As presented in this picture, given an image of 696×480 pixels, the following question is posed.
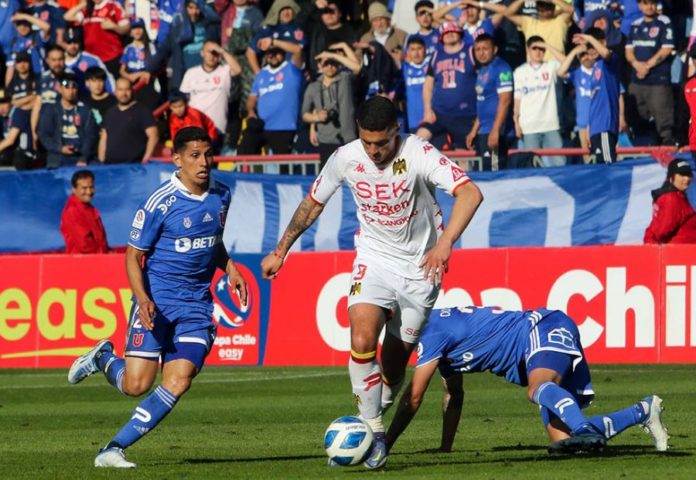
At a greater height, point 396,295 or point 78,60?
point 396,295

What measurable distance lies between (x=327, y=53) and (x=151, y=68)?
4.30m

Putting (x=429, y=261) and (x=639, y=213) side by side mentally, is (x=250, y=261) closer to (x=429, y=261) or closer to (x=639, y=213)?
(x=639, y=213)

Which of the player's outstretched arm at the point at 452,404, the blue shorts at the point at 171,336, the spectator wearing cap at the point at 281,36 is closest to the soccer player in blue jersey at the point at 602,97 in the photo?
the spectator wearing cap at the point at 281,36

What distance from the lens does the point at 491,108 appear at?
21578mm

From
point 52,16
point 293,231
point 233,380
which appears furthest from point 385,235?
point 52,16

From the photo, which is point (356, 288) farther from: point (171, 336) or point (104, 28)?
point (104, 28)

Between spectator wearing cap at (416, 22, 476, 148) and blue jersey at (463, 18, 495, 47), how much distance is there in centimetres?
24

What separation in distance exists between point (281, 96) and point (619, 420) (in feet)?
47.5

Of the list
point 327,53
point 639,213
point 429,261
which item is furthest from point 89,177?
point 429,261

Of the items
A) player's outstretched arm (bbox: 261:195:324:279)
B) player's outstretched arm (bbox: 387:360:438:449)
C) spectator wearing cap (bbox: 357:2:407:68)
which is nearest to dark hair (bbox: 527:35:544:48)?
spectator wearing cap (bbox: 357:2:407:68)

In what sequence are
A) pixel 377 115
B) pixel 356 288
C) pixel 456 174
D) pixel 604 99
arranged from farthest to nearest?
pixel 604 99 → pixel 356 288 → pixel 456 174 → pixel 377 115

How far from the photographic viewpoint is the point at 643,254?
18453 millimetres

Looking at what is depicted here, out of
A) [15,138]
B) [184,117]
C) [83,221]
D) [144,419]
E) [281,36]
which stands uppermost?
[281,36]

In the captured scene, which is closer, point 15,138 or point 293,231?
point 293,231
